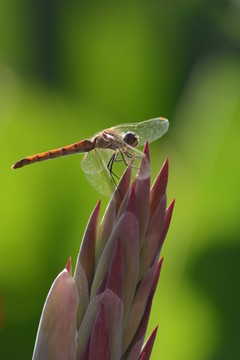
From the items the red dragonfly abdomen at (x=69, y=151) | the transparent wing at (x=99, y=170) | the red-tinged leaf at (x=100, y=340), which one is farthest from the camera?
the red dragonfly abdomen at (x=69, y=151)

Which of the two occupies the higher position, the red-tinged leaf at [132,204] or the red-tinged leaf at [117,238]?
the red-tinged leaf at [132,204]

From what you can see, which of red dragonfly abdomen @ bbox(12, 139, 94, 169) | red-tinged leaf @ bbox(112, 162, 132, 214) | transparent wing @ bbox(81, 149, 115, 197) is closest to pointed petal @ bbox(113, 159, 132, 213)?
red-tinged leaf @ bbox(112, 162, 132, 214)

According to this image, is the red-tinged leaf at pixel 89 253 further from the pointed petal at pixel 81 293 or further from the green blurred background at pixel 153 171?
the green blurred background at pixel 153 171

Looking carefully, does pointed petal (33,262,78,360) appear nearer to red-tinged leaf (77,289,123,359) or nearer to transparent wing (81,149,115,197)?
red-tinged leaf (77,289,123,359)

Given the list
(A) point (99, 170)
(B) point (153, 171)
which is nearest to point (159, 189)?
(A) point (99, 170)

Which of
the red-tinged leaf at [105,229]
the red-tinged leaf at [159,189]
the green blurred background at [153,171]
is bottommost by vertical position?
the green blurred background at [153,171]

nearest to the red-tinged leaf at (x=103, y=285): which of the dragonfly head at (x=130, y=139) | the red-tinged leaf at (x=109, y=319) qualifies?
the red-tinged leaf at (x=109, y=319)
